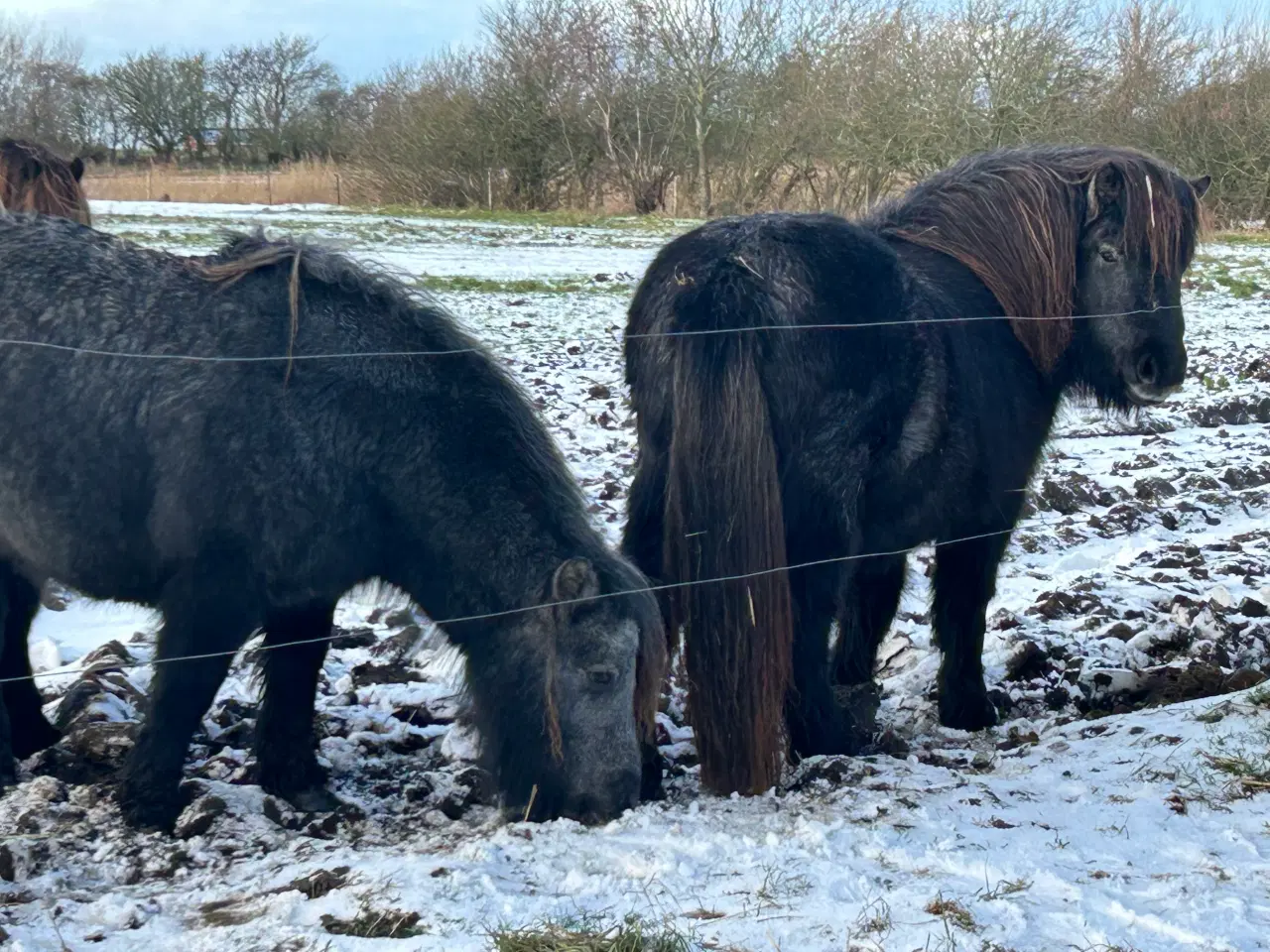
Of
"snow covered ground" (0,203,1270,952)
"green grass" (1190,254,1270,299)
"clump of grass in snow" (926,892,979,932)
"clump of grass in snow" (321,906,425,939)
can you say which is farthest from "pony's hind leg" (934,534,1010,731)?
"green grass" (1190,254,1270,299)

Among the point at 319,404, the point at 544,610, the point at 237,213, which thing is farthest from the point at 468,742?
the point at 237,213

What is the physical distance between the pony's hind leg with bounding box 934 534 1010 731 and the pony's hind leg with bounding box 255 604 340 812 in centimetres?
234

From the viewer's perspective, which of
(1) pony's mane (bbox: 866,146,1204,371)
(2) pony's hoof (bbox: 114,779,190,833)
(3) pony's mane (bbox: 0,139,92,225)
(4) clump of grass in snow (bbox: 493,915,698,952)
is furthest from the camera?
(3) pony's mane (bbox: 0,139,92,225)

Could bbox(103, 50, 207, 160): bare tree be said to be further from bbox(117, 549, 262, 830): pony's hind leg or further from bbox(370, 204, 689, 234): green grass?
bbox(117, 549, 262, 830): pony's hind leg

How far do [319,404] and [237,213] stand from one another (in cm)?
2068

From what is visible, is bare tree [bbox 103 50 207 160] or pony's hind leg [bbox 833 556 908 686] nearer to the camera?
pony's hind leg [bbox 833 556 908 686]

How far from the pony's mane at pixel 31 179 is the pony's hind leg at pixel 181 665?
2280 millimetres

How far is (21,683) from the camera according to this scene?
13.5 feet

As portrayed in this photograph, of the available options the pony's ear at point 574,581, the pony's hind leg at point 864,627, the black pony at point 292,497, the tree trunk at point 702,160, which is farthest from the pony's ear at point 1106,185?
the tree trunk at point 702,160

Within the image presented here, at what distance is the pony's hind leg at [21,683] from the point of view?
4105 mm

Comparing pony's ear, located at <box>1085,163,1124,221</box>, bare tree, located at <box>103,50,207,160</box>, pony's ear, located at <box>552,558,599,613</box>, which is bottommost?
pony's ear, located at <box>552,558,599,613</box>

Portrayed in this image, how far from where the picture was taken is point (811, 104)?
24641 mm

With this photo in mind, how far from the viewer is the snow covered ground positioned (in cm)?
271

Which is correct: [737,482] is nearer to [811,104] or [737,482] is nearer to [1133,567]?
[1133,567]
